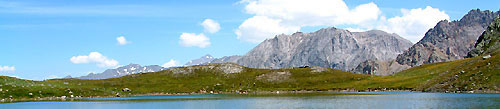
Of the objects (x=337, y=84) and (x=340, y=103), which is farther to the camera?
(x=337, y=84)

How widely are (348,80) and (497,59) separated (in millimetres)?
76623

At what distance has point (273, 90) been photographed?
192 m

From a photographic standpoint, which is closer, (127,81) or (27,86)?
(27,86)

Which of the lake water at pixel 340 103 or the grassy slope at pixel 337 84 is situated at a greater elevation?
the grassy slope at pixel 337 84

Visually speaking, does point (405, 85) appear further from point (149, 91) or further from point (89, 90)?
point (89, 90)

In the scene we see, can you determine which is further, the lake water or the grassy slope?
the grassy slope

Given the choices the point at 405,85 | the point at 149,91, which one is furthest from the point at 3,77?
the point at 405,85

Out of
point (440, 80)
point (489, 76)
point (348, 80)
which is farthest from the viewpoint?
point (348, 80)

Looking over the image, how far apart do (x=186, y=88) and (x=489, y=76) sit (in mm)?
121165

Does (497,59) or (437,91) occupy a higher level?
(497,59)

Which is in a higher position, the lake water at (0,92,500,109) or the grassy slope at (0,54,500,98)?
the grassy slope at (0,54,500,98)

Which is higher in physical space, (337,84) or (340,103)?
(337,84)

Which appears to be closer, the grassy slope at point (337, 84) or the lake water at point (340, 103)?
the lake water at point (340, 103)

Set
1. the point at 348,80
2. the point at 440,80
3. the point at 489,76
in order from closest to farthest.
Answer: the point at 489,76 < the point at 440,80 < the point at 348,80
